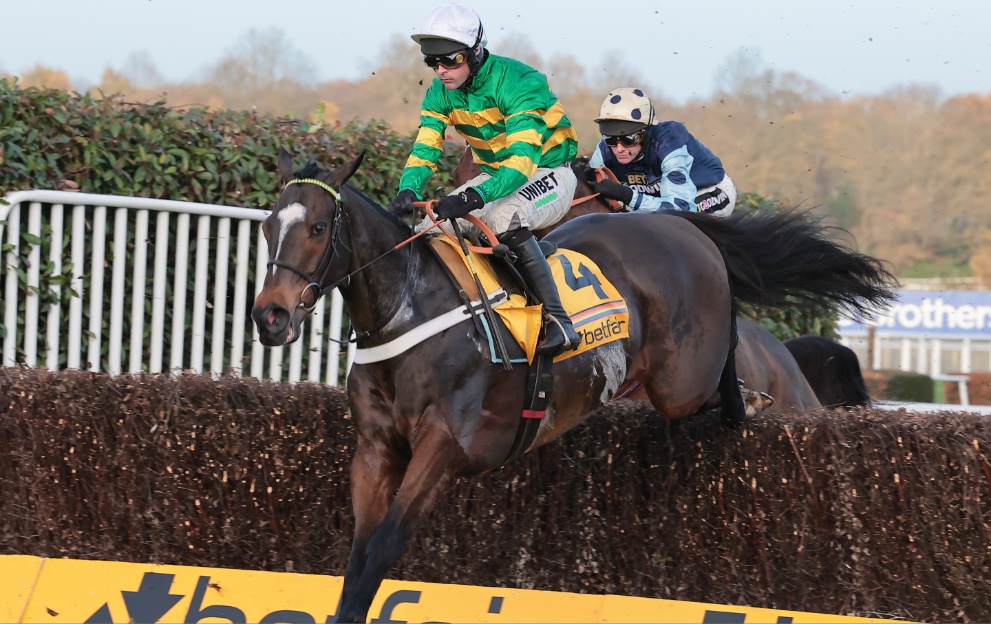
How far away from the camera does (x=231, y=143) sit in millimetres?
7180

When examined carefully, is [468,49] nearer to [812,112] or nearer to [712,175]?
[712,175]

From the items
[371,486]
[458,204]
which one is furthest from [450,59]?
[371,486]

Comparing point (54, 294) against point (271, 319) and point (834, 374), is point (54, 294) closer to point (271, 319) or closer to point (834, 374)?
point (271, 319)

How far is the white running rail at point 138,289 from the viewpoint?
633cm

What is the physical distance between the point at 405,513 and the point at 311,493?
4.11 feet

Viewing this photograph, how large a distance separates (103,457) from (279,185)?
2.76m

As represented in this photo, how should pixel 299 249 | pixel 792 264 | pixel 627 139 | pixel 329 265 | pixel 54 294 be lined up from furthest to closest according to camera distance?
pixel 54 294, pixel 627 139, pixel 792 264, pixel 329 265, pixel 299 249

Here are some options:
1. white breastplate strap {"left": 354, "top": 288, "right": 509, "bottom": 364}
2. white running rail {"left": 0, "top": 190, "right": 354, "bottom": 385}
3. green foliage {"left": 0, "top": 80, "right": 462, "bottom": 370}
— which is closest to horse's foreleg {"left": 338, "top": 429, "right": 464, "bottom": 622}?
white breastplate strap {"left": 354, "top": 288, "right": 509, "bottom": 364}

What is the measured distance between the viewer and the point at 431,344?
3.87m

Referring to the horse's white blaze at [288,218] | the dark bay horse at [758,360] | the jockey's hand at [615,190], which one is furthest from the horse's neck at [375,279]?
the jockey's hand at [615,190]

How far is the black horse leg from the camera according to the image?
477cm

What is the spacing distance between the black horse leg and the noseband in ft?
5.80

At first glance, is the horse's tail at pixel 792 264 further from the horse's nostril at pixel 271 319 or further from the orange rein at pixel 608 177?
the horse's nostril at pixel 271 319

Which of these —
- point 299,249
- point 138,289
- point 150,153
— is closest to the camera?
point 299,249
